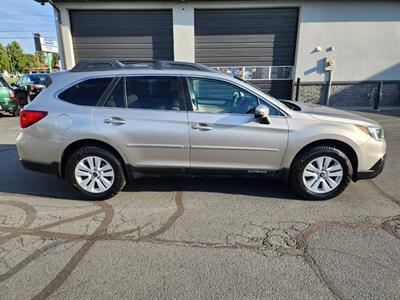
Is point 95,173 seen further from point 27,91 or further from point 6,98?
point 27,91

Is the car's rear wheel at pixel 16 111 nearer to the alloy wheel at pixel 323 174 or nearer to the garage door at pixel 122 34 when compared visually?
the garage door at pixel 122 34

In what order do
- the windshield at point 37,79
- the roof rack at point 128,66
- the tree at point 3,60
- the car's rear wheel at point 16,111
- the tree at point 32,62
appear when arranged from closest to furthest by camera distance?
the roof rack at point 128,66 → the car's rear wheel at point 16,111 → the windshield at point 37,79 → the tree at point 3,60 → the tree at point 32,62

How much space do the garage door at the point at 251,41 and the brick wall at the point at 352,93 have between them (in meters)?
0.97

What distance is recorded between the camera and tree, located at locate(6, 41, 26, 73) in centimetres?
7562

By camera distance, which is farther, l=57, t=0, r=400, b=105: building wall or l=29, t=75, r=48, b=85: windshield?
l=29, t=75, r=48, b=85: windshield

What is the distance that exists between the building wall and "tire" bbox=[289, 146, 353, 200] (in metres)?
9.74

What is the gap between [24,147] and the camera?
A: 3947 mm

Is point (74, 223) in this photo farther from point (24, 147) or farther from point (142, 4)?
point (142, 4)

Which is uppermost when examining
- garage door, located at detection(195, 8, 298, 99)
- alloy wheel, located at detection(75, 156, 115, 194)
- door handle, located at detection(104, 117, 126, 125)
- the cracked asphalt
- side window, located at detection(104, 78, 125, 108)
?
garage door, located at detection(195, 8, 298, 99)

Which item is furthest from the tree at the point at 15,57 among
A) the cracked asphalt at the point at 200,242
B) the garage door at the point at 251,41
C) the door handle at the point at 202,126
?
the door handle at the point at 202,126

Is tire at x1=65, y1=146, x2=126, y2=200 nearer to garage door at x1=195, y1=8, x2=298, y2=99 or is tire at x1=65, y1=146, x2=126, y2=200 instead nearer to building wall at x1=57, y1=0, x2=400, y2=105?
building wall at x1=57, y1=0, x2=400, y2=105

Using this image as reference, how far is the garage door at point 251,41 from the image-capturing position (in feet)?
40.3

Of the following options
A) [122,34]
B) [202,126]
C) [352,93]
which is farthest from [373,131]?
[122,34]

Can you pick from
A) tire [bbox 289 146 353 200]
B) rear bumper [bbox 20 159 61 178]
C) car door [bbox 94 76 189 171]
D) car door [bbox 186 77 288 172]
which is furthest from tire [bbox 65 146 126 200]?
tire [bbox 289 146 353 200]
